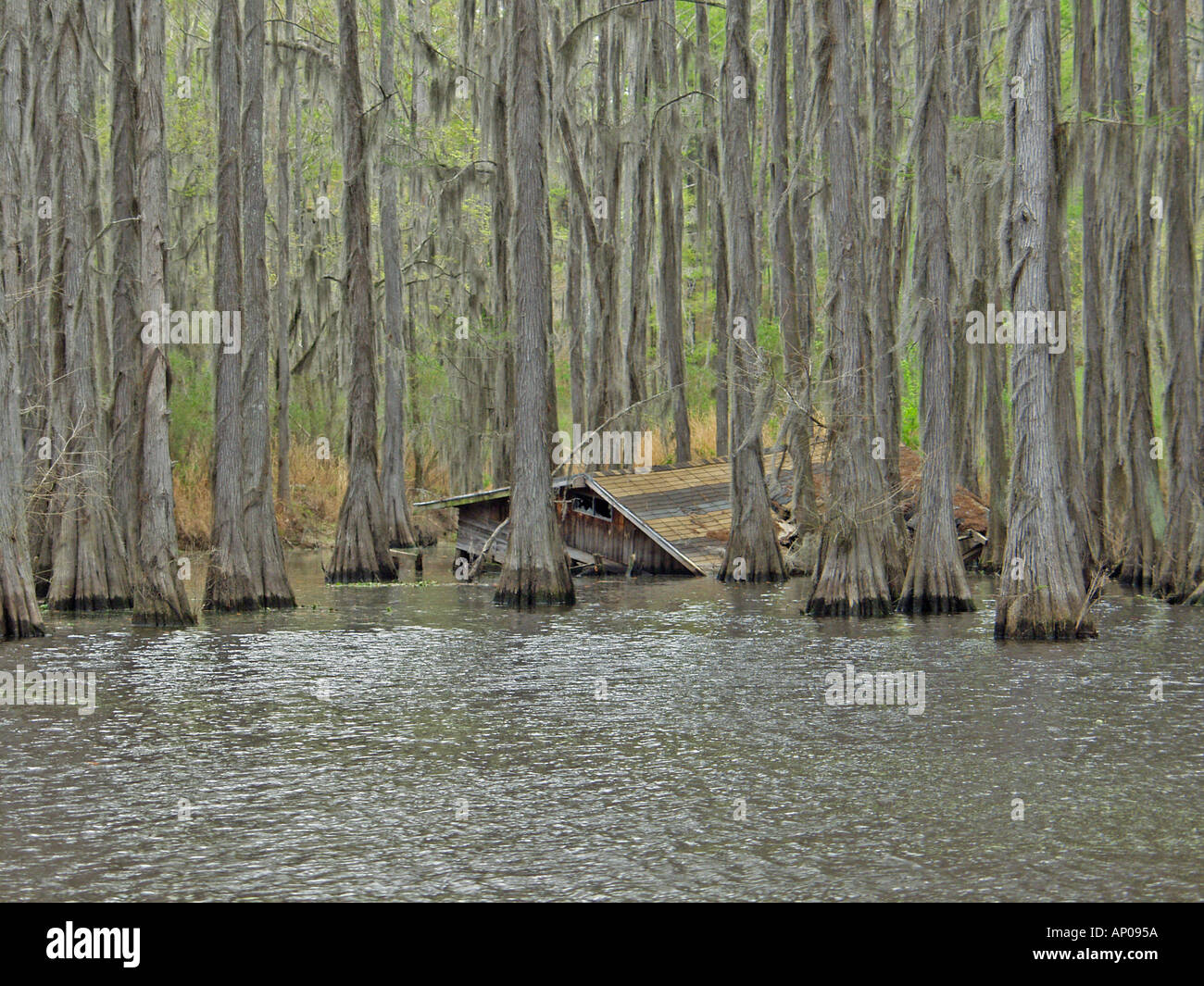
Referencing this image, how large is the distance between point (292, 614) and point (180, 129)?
16.9 m

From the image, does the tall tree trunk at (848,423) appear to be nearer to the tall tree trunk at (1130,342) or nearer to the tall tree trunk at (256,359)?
the tall tree trunk at (1130,342)

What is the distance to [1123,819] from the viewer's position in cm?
797

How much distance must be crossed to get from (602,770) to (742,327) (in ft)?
46.3

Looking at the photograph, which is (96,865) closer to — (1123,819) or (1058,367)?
(1123,819)

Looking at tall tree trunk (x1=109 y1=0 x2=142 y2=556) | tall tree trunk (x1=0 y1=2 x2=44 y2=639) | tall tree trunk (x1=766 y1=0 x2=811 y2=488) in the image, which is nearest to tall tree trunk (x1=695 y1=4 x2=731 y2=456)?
tall tree trunk (x1=766 y1=0 x2=811 y2=488)

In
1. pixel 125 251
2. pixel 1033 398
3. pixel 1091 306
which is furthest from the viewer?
pixel 1091 306

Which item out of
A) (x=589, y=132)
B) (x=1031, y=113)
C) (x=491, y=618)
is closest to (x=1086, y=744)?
(x=1031, y=113)

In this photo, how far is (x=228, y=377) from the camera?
739 inches

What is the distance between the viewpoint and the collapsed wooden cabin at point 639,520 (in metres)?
24.3

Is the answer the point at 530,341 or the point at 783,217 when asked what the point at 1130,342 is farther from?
the point at 530,341

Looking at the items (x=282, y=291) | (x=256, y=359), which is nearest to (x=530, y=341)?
(x=256, y=359)

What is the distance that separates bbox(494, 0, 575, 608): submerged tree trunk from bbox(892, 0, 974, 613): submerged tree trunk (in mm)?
4961

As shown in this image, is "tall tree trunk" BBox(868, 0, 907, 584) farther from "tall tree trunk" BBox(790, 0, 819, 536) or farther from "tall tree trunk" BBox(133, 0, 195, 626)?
"tall tree trunk" BBox(133, 0, 195, 626)

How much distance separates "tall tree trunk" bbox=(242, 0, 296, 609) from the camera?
18875mm
